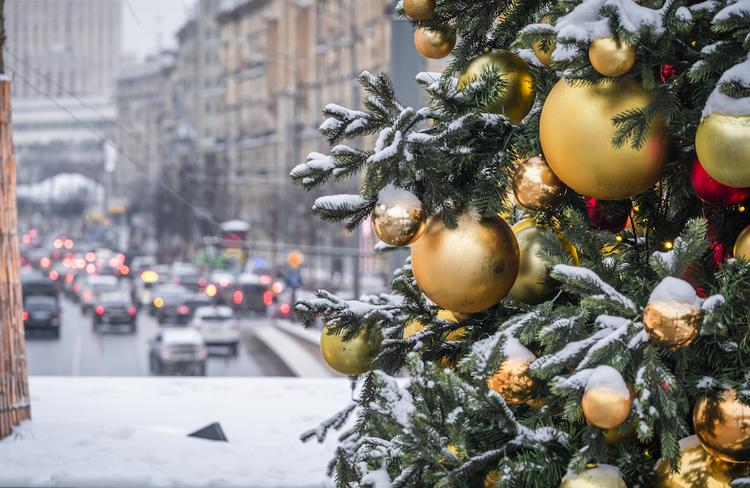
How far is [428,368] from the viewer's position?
1.68 m

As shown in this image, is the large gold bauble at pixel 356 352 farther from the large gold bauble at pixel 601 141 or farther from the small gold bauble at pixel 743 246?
the small gold bauble at pixel 743 246

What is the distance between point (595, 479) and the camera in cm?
155

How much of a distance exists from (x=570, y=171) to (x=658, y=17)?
26 centimetres

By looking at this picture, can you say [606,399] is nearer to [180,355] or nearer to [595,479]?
[595,479]

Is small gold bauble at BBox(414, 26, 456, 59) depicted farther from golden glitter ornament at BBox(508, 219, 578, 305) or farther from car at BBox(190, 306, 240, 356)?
car at BBox(190, 306, 240, 356)

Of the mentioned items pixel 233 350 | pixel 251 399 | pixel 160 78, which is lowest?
pixel 233 350

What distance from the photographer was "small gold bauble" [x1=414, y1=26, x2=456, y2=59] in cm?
215

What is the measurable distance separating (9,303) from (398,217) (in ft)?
13.2

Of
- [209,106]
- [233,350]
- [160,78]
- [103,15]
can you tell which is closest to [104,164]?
[160,78]

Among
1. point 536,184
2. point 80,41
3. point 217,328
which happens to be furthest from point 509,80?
point 80,41

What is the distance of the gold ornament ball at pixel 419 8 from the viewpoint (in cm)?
207

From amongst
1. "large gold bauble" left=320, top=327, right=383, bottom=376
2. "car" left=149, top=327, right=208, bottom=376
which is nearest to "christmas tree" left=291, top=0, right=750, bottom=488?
"large gold bauble" left=320, top=327, right=383, bottom=376

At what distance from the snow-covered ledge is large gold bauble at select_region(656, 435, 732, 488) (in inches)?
113

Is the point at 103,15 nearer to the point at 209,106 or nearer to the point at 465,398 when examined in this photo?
the point at 209,106
